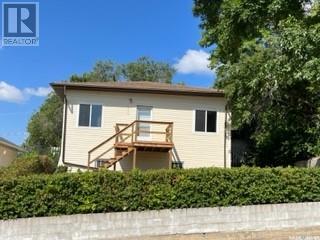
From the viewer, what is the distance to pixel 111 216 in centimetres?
1216

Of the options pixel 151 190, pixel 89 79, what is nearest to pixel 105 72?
pixel 89 79

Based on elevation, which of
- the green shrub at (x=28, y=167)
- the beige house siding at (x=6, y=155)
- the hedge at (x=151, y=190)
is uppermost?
the beige house siding at (x=6, y=155)

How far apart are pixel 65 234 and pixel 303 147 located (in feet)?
46.6

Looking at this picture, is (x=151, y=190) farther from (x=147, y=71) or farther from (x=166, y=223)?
(x=147, y=71)

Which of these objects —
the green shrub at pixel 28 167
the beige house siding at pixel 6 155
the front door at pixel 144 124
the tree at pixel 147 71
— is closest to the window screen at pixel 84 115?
the front door at pixel 144 124

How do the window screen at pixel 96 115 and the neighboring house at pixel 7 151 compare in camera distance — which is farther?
the neighboring house at pixel 7 151

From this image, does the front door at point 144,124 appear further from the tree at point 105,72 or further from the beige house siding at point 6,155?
the tree at point 105,72

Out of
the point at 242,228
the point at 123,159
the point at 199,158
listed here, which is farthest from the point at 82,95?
the point at 242,228

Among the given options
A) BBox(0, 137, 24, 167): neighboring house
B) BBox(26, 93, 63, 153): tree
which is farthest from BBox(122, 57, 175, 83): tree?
BBox(0, 137, 24, 167): neighboring house

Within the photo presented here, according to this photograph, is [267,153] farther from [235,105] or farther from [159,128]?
[159,128]

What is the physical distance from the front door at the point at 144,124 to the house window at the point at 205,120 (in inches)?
103

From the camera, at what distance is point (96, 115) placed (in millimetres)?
23812

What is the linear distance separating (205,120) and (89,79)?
84.0 feet

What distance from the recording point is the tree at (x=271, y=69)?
14148 mm
